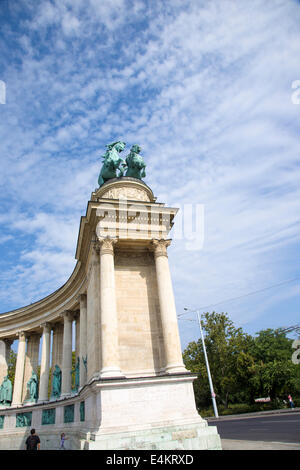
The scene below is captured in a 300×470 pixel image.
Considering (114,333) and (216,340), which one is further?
(216,340)

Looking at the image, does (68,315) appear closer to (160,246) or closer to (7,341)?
(7,341)

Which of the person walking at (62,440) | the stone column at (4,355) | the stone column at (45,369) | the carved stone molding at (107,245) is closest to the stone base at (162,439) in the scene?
the person walking at (62,440)

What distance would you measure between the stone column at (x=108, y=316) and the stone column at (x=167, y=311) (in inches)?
116

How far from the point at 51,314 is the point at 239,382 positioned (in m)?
37.1

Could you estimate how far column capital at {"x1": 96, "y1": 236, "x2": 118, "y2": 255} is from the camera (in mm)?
19547

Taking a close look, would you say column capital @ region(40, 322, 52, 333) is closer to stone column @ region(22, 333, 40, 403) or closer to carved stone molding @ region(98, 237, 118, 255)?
stone column @ region(22, 333, 40, 403)

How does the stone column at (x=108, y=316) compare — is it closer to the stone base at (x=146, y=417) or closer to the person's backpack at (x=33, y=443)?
the stone base at (x=146, y=417)

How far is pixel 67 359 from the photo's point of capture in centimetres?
2966

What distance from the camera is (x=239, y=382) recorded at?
53875 millimetres
